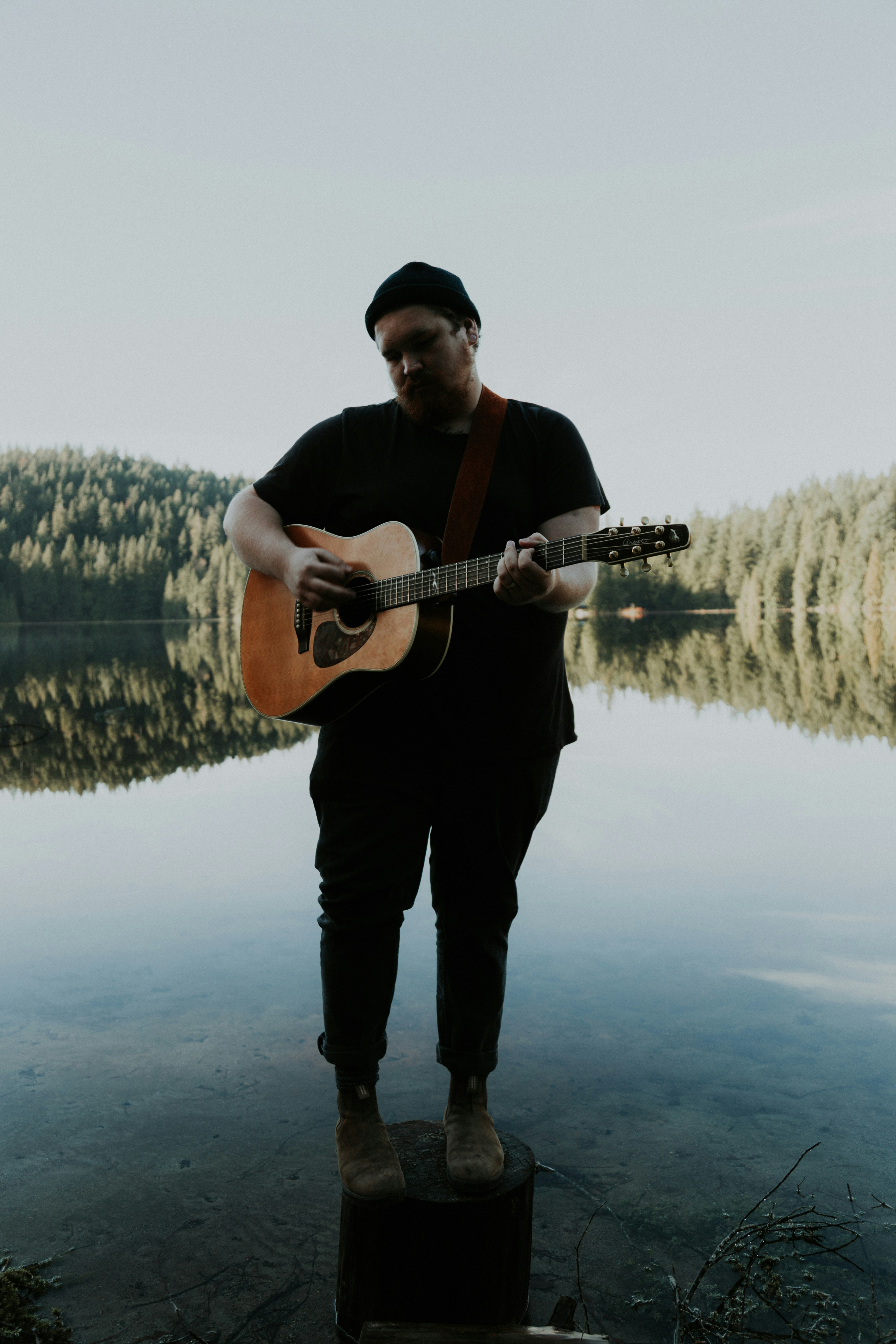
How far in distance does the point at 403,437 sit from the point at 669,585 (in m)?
87.4

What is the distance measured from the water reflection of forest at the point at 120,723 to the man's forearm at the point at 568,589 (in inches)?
168

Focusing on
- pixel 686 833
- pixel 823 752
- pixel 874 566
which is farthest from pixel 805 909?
Answer: pixel 874 566

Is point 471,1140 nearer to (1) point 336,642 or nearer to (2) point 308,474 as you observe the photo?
(1) point 336,642

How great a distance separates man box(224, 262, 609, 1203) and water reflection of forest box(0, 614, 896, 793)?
3784 mm

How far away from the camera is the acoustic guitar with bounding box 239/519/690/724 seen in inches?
88.5

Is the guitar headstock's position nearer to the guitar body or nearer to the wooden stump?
the guitar body

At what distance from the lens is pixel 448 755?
243cm

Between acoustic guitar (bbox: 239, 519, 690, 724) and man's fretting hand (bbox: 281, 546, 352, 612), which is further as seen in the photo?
man's fretting hand (bbox: 281, 546, 352, 612)

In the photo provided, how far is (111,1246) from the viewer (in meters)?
2.62

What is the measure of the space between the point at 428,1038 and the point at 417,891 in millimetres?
1881

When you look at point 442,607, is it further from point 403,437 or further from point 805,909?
point 805,909

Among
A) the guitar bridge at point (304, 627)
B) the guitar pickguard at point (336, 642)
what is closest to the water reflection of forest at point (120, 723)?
the guitar bridge at point (304, 627)

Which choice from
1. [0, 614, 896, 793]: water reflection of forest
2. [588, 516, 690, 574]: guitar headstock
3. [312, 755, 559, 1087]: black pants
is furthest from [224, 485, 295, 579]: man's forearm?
[0, 614, 896, 793]: water reflection of forest

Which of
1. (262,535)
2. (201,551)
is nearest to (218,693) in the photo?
(262,535)
